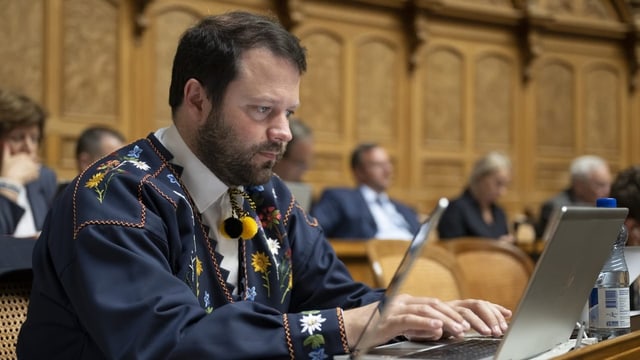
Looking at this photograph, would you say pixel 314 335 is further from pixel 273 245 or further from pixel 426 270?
pixel 426 270

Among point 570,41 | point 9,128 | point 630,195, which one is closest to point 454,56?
point 570,41

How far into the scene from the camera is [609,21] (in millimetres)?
9695

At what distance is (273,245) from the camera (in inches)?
79.5

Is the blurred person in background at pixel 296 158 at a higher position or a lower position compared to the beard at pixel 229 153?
higher

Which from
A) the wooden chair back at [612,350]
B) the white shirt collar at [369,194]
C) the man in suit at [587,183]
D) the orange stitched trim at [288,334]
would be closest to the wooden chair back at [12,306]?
the orange stitched trim at [288,334]

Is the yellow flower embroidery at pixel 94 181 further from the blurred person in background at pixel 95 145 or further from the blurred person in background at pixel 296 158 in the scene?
the blurred person in background at pixel 296 158

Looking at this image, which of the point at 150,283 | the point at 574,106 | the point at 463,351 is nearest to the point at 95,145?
the point at 150,283

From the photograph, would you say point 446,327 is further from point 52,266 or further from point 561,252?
point 52,266

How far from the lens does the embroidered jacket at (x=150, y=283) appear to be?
1.51m

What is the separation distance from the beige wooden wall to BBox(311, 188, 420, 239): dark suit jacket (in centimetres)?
119

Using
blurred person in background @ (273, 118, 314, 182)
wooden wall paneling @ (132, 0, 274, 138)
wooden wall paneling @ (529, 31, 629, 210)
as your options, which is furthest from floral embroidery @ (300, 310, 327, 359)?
wooden wall paneling @ (529, 31, 629, 210)

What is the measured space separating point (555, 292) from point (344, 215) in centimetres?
502

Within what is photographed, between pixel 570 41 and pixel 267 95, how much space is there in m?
8.29

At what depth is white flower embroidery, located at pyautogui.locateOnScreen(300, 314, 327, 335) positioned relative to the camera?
5.11 feet
